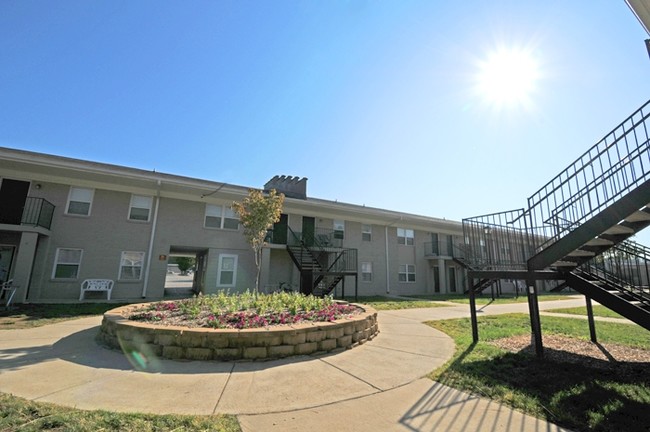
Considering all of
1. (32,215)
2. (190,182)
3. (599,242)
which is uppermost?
(190,182)

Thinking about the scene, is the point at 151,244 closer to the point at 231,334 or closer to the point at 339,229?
the point at 339,229

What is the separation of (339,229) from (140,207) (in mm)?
11373

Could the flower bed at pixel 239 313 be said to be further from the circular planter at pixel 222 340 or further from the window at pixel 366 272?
the window at pixel 366 272

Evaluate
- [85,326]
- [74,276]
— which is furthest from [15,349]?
[74,276]

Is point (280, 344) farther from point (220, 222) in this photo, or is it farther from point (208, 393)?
point (220, 222)

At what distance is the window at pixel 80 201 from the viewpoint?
43.4 feet

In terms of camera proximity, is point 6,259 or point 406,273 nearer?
point 6,259

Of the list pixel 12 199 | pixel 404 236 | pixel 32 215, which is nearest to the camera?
pixel 32 215

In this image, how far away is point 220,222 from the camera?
1602 cm

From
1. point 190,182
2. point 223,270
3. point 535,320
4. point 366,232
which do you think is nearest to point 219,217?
point 190,182

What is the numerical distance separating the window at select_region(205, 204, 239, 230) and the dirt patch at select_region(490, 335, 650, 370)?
1332cm

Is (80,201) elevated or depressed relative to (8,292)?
elevated

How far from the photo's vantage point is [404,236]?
22.6m

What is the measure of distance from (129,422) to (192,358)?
211 centimetres
